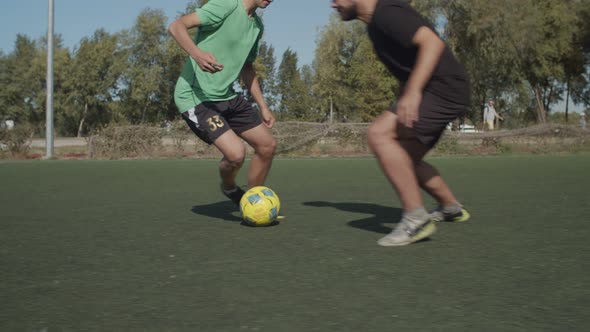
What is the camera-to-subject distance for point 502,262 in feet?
11.6

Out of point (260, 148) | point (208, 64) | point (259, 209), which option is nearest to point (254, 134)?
point (260, 148)

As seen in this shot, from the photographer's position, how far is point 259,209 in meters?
5.09

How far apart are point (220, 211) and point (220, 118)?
1.18 metres

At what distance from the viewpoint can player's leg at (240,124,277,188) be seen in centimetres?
576

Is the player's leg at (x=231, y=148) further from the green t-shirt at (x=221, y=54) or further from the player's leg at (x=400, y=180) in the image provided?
the player's leg at (x=400, y=180)

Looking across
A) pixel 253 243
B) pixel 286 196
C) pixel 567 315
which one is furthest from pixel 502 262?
pixel 286 196

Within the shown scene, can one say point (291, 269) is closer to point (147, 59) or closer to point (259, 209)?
point (259, 209)

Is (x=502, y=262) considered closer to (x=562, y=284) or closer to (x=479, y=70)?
(x=562, y=284)

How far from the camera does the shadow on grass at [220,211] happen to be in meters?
5.81

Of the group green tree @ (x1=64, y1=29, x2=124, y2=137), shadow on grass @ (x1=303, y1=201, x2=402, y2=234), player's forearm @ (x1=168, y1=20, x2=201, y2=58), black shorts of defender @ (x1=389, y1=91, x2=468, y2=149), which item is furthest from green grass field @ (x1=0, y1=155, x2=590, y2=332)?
green tree @ (x1=64, y1=29, x2=124, y2=137)

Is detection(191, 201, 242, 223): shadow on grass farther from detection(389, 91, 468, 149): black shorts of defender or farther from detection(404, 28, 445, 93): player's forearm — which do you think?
detection(404, 28, 445, 93): player's forearm

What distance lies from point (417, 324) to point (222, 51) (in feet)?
12.5

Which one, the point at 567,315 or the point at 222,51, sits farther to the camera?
the point at 222,51

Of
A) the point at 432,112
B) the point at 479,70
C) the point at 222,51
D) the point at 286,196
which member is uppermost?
the point at 479,70
